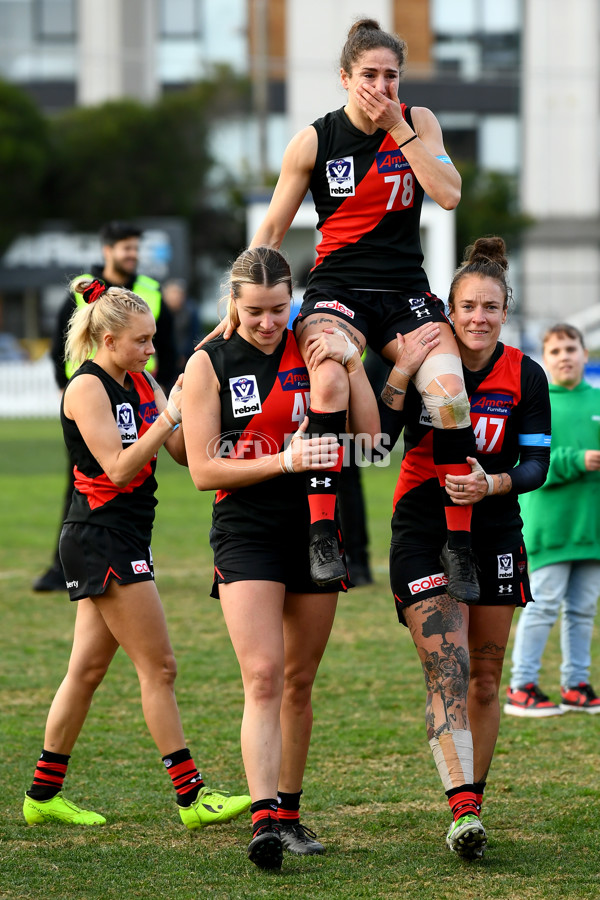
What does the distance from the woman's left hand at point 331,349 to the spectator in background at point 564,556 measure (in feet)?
7.57

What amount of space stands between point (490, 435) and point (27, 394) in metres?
26.1

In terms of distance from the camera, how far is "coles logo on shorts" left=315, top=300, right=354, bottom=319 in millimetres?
4410

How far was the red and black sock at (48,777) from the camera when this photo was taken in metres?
4.73

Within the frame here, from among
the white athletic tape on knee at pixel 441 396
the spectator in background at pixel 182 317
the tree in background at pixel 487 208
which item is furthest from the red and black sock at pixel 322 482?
the tree in background at pixel 487 208

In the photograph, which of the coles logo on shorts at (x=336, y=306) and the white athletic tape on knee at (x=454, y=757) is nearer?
the white athletic tape on knee at (x=454, y=757)

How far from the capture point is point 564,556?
6.29 metres

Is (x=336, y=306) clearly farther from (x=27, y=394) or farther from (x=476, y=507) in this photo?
(x=27, y=394)

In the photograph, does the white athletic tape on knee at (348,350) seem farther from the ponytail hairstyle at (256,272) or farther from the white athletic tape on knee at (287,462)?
the white athletic tape on knee at (287,462)

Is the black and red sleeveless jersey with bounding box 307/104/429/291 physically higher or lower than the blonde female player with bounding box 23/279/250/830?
higher

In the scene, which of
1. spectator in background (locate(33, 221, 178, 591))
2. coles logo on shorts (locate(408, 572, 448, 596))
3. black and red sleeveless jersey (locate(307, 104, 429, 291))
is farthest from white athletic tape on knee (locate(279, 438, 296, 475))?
spectator in background (locate(33, 221, 178, 591))

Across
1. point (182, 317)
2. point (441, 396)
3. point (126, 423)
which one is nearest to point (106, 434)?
point (126, 423)

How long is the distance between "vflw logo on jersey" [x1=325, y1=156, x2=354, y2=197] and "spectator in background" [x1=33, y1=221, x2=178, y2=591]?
3.17 meters

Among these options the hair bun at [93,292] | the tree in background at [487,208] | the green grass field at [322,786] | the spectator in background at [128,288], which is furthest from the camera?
the tree in background at [487,208]

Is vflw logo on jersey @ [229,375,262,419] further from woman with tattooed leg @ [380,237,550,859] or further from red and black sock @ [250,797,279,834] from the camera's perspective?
red and black sock @ [250,797,279,834]
